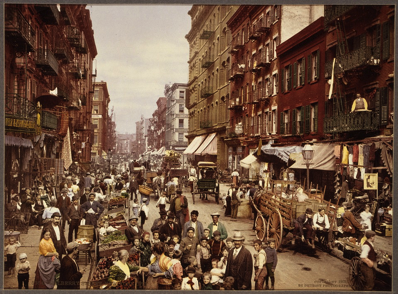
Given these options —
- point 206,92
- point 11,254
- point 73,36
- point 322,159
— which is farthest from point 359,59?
point 11,254

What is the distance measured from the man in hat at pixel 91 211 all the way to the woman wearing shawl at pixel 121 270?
254 cm

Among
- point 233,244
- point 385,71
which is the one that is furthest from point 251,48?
point 233,244

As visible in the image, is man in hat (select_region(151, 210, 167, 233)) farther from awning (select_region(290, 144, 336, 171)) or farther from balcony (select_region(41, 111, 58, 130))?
awning (select_region(290, 144, 336, 171))

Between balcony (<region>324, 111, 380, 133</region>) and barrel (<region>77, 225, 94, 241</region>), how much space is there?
29.9 ft

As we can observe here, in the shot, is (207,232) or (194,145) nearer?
(207,232)

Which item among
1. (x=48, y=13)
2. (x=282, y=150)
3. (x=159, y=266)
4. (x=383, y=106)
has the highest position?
(x=48, y=13)

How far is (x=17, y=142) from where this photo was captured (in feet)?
40.8

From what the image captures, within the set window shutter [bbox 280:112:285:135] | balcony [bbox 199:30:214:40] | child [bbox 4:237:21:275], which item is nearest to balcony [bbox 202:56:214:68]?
balcony [bbox 199:30:214:40]

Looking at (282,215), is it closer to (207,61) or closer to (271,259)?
(271,259)

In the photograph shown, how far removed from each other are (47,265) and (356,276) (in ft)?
29.4

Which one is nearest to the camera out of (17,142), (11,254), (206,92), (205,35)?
(11,254)

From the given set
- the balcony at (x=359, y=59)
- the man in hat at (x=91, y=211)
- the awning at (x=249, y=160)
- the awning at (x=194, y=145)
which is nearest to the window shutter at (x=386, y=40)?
the balcony at (x=359, y=59)

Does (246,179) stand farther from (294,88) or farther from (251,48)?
(251,48)

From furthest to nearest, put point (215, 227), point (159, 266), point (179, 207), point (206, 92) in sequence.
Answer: point (206, 92)
point (179, 207)
point (215, 227)
point (159, 266)
